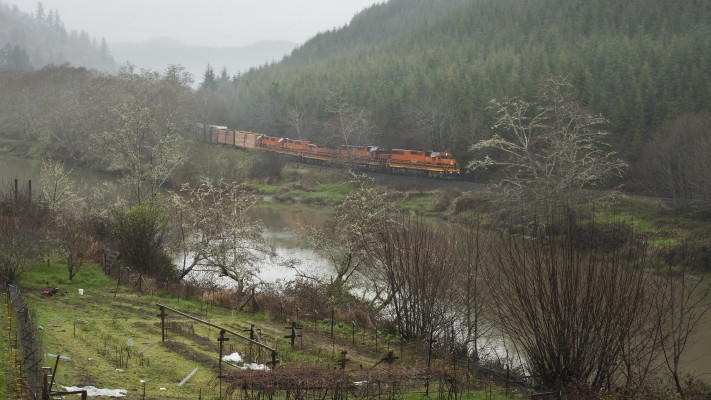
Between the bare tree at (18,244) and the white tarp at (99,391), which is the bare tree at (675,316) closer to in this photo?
the white tarp at (99,391)

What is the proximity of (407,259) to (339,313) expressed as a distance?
5167mm

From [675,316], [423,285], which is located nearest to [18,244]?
[423,285]

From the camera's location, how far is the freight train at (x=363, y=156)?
67.7 meters

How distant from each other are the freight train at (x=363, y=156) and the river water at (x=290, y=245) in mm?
12714

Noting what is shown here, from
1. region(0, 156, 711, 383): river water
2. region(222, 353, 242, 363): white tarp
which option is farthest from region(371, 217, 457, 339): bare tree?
region(0, 156, 711, 383): river water

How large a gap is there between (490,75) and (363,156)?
21175mm

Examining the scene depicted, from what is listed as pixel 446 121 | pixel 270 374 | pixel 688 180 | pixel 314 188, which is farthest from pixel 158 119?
pixel 270 374

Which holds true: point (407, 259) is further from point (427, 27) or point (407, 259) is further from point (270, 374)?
point (427, 27)

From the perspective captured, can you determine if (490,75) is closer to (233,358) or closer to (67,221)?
(67,221)

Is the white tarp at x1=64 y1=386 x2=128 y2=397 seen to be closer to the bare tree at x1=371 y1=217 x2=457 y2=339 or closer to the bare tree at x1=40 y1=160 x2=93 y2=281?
the bare tree at x1=371 y1=217 x2=457 y2=339

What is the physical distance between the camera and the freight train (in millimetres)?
67688

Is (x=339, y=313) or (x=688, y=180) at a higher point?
(x=688, y=180)

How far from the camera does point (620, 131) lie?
208 feet

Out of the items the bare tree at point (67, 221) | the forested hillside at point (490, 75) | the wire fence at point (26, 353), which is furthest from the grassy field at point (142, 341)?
the forested hillside at point (490, 75)
